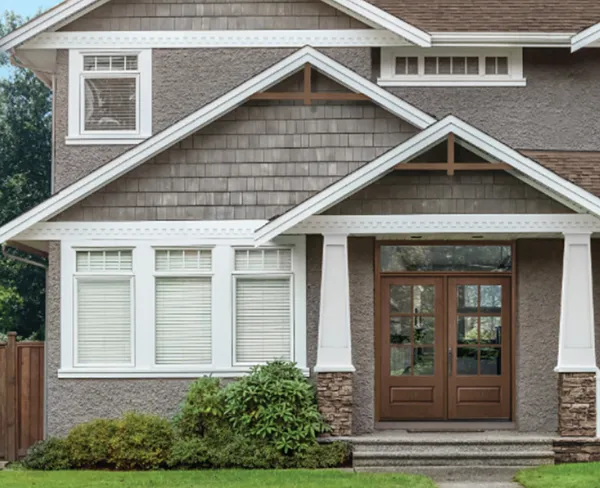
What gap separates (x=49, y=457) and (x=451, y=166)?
683 centimetres

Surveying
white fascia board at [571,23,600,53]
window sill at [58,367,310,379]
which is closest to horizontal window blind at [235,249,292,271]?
window sill at [58,367,310,379]

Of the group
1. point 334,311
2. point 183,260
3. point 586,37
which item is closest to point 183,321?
point 183,260

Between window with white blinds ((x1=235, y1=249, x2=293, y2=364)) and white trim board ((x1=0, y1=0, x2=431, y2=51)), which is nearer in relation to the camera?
window with white blinds ((x1=235, y1=249, x2=293, y2=364))

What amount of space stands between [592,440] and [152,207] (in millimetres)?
7074

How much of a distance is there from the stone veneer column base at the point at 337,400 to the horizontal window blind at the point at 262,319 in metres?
1.31

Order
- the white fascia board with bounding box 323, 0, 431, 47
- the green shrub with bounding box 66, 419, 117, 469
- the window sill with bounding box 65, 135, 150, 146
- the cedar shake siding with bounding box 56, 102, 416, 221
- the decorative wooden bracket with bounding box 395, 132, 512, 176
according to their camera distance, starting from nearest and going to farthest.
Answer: the decorative wooden bracket with bounding box 395, 132, 512, 176 → the green shrub with bounding box 66, 419, 117, 469 → the cedar shake siding with bounding box 56, 102, 416, 221 → the white fascia board with bounding box 323, 0, 431, 47 → the window sill with bounding box 65, 135, 150, 146

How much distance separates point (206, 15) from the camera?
16.3 metres

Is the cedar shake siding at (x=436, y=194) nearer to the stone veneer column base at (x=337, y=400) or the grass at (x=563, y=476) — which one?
the stone veneer column base at (x=337, y=400)

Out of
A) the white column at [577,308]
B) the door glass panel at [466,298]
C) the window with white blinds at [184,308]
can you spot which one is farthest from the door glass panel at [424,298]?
the window with white blinds at [184,308]

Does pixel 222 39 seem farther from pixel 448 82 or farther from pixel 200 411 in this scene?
pixel 200 411

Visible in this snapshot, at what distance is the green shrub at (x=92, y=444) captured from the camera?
44.2ft

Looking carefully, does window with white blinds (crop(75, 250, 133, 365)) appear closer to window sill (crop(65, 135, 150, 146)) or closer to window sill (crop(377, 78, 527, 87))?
window sill (crop(65, 135, 150, 146))

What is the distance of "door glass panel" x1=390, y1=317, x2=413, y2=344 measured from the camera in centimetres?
1503

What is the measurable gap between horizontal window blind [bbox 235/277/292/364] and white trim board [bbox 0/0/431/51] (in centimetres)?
449
